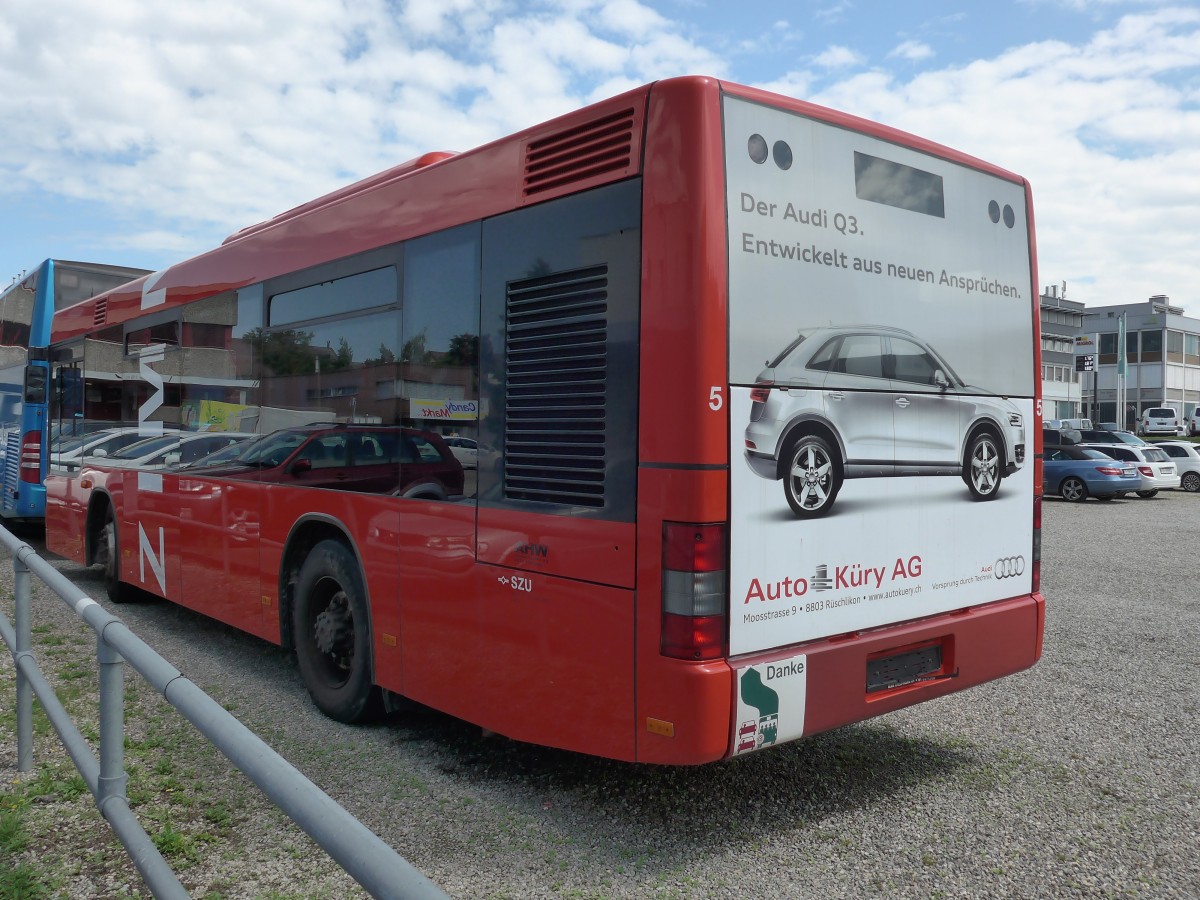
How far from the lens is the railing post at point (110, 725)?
2871mm

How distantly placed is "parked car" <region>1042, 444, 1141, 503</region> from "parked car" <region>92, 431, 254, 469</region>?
846 inches

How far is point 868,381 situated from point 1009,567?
1.49 meters

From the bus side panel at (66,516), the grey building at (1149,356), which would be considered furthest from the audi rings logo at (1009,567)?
the grey building at (1149,356)

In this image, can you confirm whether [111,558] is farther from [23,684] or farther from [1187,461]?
[1187,461]

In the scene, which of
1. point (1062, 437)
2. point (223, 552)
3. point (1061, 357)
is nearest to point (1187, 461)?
point (1062, 437)

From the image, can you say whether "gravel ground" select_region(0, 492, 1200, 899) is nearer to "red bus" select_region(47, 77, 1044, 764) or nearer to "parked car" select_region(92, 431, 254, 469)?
"red bus" select_region(47, 77, 1044, 764)

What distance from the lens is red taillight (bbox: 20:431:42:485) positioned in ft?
39.2

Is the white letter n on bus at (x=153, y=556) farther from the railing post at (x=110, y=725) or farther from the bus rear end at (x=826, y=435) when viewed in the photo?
the bus rear end at (x=826, y=435)

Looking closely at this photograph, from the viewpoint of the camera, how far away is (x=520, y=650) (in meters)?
4.06

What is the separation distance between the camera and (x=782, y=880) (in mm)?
3582

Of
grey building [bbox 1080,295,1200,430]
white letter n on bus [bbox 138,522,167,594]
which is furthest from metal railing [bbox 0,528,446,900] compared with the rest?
grey building [bbox 1080,295,1200,430]

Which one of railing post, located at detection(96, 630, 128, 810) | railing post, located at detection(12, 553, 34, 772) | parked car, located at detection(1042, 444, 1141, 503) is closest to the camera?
railing post, located at detection(96, 630, 128, 810)

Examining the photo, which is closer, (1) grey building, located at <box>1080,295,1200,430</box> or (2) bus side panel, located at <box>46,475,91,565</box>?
(2) bus side panel, located at <box>46,475,91,565</box>

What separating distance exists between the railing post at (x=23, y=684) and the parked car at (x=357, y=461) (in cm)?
157
